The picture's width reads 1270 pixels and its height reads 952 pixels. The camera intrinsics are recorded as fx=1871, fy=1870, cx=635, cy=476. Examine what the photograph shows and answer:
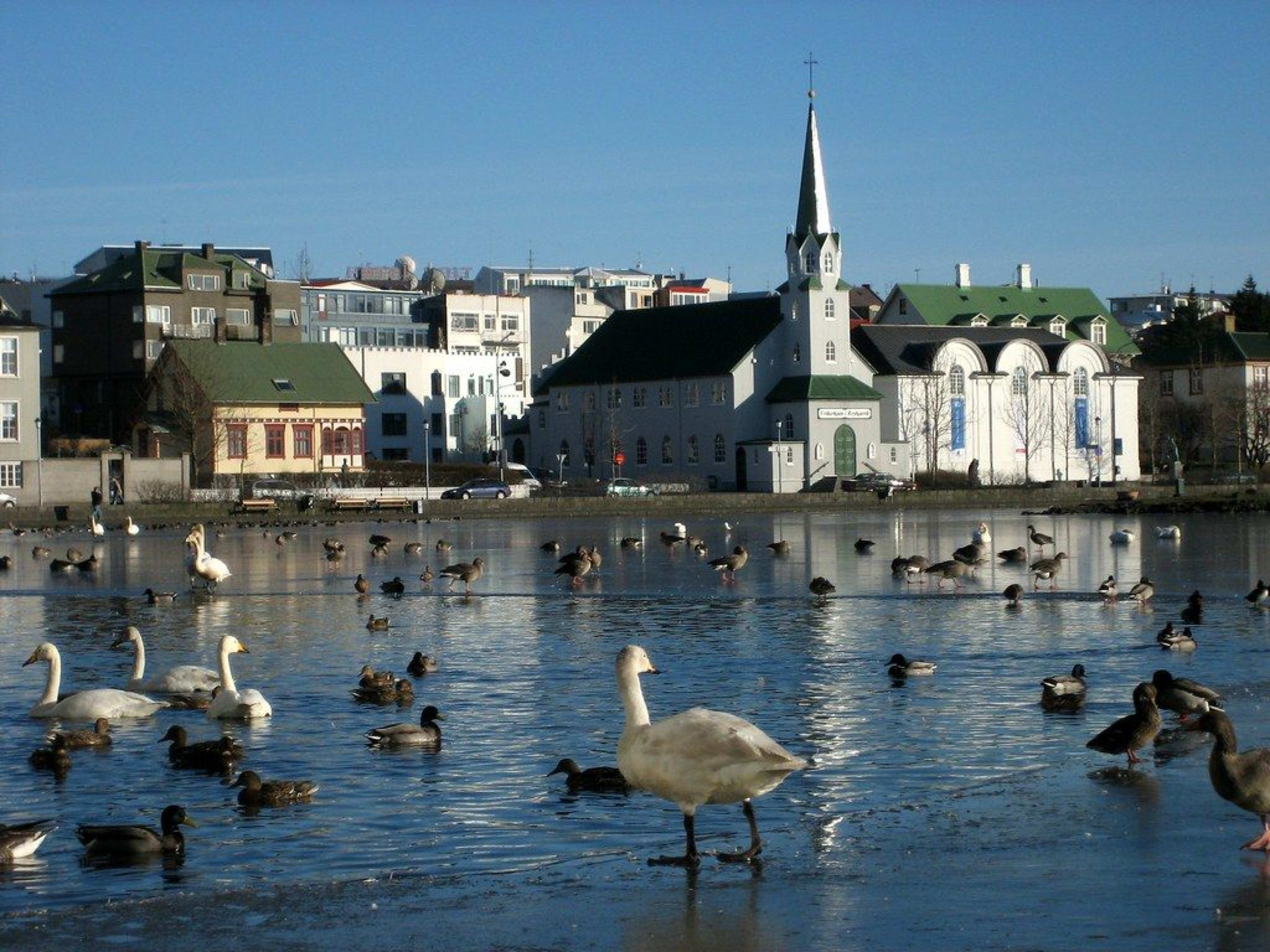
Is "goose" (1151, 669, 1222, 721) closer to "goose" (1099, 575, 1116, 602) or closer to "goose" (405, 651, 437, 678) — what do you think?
"goose" (405, 651, 437, 678)

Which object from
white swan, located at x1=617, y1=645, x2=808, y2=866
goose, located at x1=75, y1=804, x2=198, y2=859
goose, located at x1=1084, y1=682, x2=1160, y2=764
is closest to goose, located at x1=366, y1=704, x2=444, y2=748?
goose, located at x1=75, y1=804, x2=198, y2=859

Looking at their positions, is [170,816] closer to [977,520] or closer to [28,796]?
[28,796]

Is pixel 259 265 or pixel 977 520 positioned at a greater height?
pixel 259 265

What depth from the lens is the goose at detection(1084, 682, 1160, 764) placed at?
47.8 feet

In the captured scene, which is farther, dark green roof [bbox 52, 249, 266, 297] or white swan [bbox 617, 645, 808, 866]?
dark green roof [bbox 52, 249, 266, 297]

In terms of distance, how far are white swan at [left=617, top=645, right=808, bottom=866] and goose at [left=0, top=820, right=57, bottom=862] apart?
3.75 meters

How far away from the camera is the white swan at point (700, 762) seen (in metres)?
10.8

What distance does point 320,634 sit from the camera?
27359 mm

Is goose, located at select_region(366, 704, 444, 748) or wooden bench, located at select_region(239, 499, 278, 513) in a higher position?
wooden bench, located at select_region(239, 499, 278, 513)

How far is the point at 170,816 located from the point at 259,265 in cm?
13098

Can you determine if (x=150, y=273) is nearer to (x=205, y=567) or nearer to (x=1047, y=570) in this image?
Result: (x=205, y=567)


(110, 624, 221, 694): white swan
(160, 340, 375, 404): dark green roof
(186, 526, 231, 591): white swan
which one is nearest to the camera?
(110, 624, 221, 694): white swan

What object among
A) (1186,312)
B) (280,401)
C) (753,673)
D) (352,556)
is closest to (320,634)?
(753,673)

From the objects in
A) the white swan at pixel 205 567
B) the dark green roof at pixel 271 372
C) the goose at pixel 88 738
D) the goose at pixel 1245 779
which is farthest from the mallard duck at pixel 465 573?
the dark green roof at pixel 271 372
